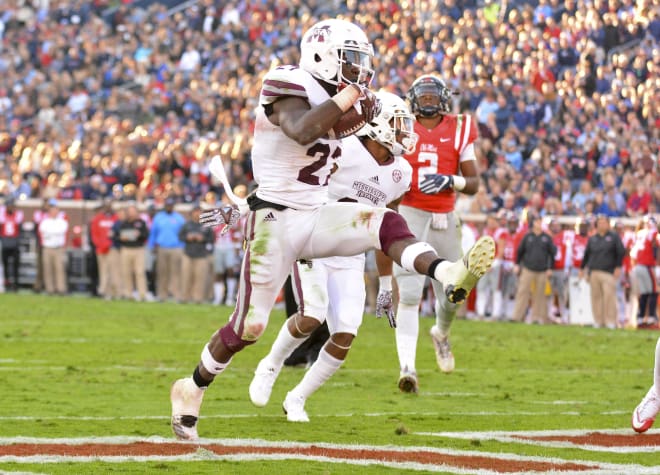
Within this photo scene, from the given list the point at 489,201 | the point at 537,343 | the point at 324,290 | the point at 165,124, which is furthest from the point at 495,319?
the point at 324,290

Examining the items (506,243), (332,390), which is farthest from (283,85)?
(506,243)

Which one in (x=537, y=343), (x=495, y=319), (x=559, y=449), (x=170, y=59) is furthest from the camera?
(x=170, y=59)

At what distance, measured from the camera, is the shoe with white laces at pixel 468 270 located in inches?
209

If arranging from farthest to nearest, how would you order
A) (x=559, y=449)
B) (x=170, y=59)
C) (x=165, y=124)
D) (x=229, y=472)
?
(x=170, y=59), (x=165, y=124), (x=559, y=449), (x=229, y=472)

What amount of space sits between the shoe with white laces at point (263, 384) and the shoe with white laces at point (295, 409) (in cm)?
14

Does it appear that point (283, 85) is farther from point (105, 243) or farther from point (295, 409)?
point (105, 243)

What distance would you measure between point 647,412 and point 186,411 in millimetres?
2145

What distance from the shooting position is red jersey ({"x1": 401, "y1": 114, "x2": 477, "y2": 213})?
9.59m

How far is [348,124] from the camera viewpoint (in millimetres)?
6180

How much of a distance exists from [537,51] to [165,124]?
7861mm

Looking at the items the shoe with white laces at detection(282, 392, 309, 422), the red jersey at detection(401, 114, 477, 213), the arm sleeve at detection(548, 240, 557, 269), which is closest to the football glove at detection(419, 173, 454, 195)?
the red jersey at detection(401, 114, 477, 213)

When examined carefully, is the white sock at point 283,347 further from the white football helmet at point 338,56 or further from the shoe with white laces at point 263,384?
the white football helmet at point 338,56

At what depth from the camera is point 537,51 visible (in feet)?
69.8

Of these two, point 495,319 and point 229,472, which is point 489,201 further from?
point 229,472
